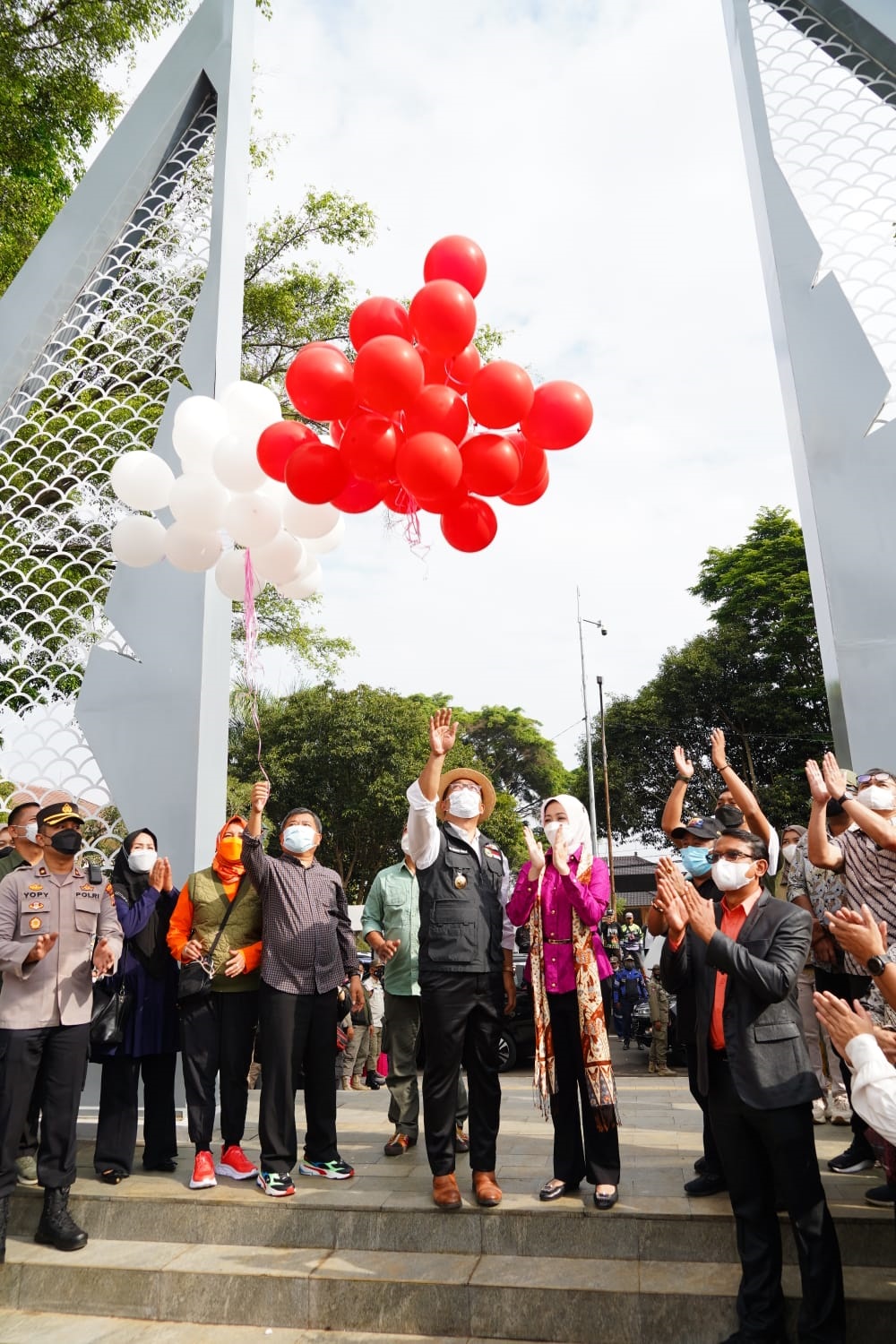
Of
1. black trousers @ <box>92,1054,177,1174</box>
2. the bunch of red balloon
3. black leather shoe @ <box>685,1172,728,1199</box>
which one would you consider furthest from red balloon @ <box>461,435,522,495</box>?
black trousers @ <box>92,1054,177,1174</box>

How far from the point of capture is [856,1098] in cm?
249

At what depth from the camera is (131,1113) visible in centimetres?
435

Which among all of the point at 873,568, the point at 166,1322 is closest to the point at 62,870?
the point at 166,1322

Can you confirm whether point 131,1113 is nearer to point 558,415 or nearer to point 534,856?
point 534,856

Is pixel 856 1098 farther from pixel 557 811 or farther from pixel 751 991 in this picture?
pixel 557 811

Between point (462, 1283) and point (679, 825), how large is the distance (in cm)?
211

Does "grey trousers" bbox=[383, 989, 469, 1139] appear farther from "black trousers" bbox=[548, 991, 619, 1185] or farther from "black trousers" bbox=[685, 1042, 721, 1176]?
"black trousers" bbox=[685, 1042, 721, 1176]

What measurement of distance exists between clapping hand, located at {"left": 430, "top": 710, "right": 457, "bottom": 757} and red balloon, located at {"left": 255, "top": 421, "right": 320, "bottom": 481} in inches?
57.5

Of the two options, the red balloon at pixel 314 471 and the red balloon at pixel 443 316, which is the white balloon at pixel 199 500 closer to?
the red balloon at pixel 314 471

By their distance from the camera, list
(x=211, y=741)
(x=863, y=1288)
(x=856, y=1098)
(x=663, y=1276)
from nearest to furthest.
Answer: (x=856, y=1098), (x=863, y=1288), (x=663, y=1276), (x=211, y=741)

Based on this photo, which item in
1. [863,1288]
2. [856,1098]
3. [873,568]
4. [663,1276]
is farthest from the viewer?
[873,568]

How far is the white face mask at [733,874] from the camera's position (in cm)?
321

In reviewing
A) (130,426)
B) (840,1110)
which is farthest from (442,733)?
(130,426)

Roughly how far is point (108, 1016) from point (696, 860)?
2820mm
